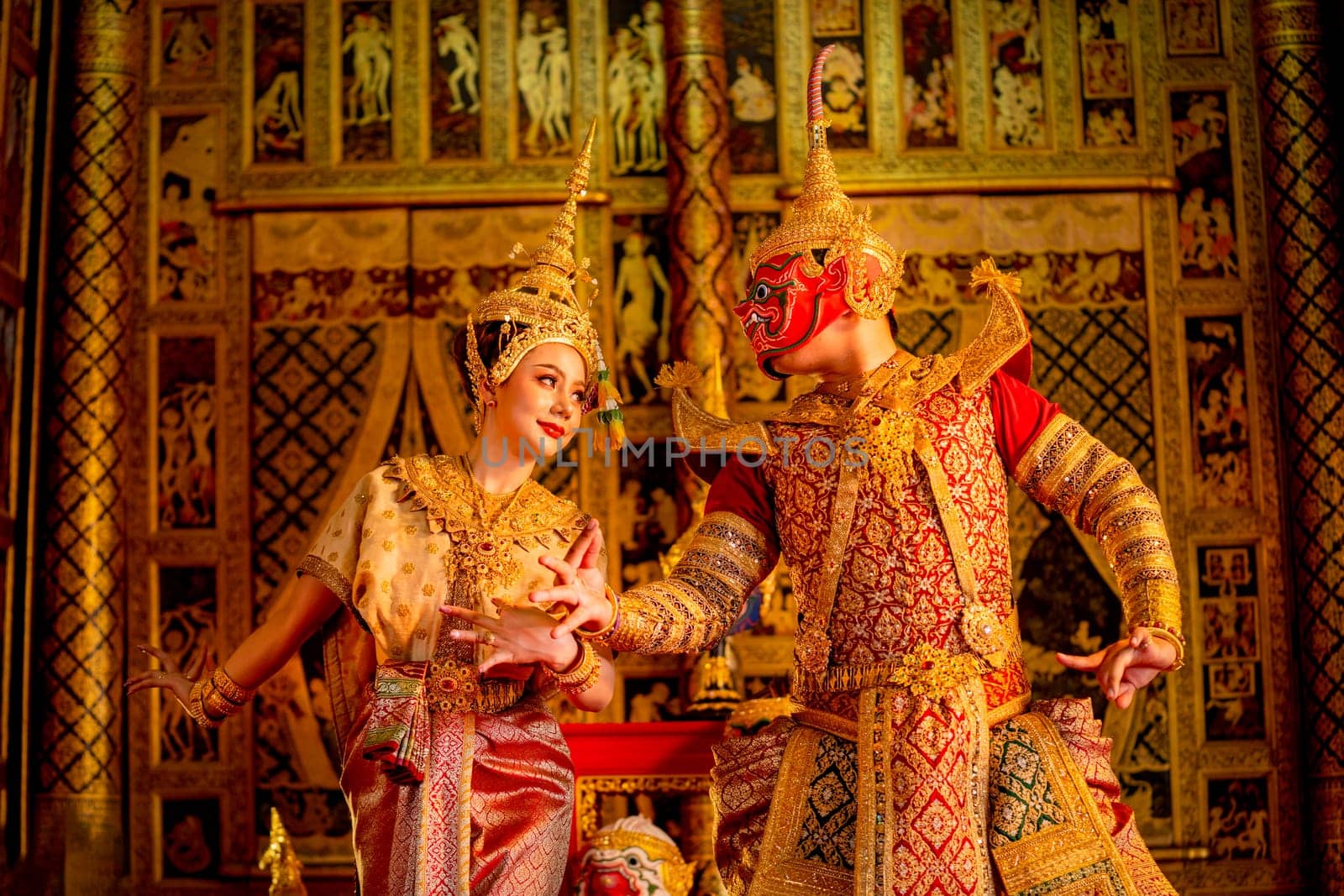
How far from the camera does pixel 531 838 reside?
3014 millimetres

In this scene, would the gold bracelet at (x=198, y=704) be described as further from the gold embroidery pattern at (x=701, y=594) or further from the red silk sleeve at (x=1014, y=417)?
the red silk sleeve at (x=1014, y=417)

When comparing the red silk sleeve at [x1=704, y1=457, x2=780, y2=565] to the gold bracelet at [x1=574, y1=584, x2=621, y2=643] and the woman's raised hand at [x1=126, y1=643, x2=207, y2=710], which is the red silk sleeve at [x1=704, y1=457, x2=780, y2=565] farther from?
the woman's raised hand at [x1=126, y1=643, x2=207, y2=710]

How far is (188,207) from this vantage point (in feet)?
19.2

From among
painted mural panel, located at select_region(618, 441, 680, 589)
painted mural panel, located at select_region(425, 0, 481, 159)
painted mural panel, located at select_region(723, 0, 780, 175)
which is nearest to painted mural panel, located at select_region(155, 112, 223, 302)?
painted mural panel, located at select_region(425, 0, 481, 159)

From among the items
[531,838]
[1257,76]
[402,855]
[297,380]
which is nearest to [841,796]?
[531,838]

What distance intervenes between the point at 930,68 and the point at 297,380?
2731mm

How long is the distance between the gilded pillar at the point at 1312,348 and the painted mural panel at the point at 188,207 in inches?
159

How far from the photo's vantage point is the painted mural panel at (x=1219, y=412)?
561 centimetres

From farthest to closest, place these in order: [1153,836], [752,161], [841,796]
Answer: [752,161]
[1153,836]
[841,796]

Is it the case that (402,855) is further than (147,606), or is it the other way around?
(147,606)

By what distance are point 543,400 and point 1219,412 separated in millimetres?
3398

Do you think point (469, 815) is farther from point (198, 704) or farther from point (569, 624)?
point (198, 704)

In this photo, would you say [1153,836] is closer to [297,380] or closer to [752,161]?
[752,161]

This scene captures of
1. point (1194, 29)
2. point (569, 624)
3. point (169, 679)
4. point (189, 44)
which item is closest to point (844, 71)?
point (1194, 29)
